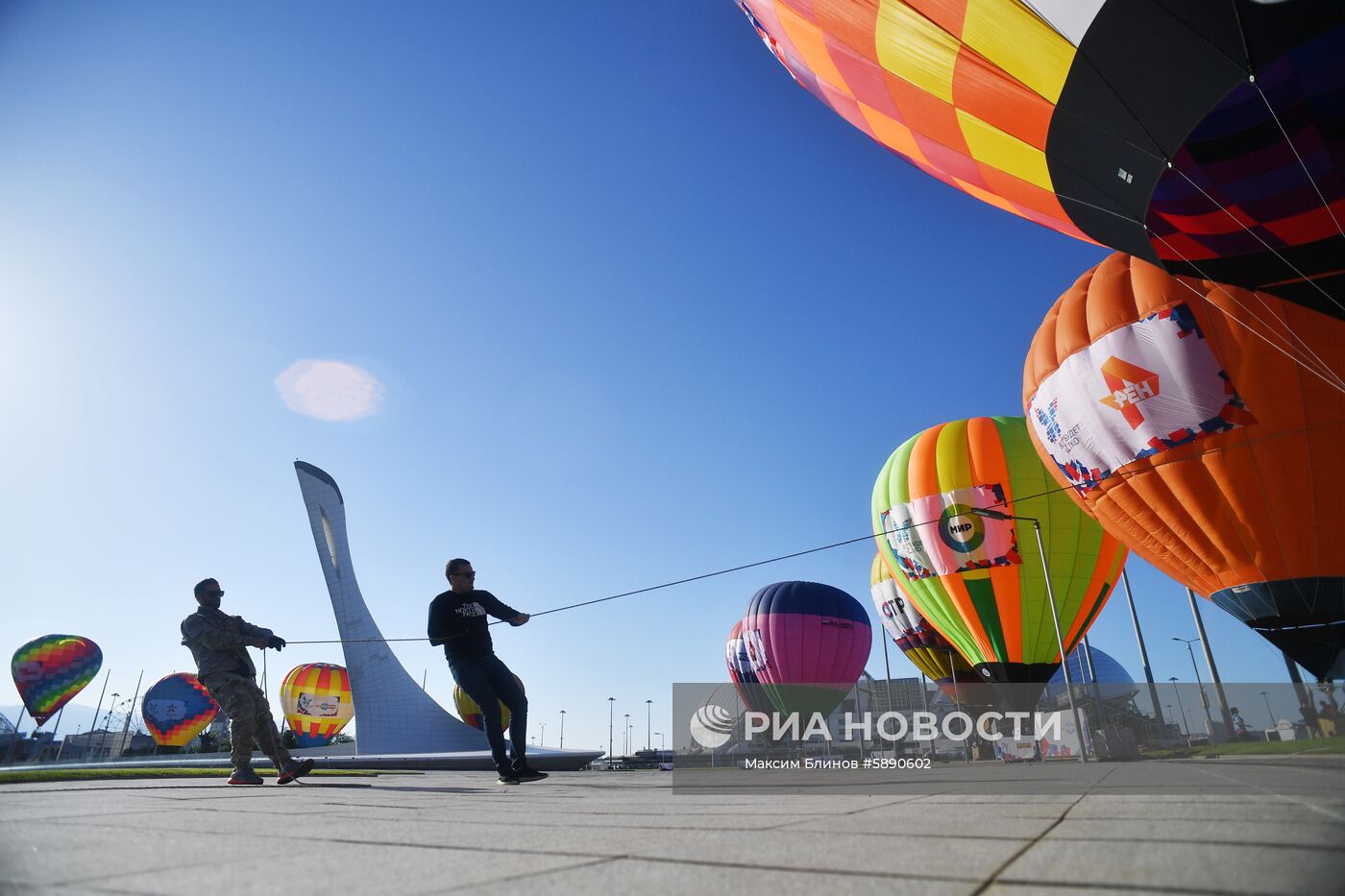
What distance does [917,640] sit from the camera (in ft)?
85.3

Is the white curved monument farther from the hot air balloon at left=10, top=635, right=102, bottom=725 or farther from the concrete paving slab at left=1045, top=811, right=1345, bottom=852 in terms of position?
the concrete paving slab at left=1045, top=811, right=1345, bottom=852

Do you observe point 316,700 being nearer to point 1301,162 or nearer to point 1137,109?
point 1137,109

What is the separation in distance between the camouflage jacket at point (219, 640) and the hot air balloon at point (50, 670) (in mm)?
52281

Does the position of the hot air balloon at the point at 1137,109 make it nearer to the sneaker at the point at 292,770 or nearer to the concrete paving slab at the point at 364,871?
the concrete paving slab at the point at 364,871

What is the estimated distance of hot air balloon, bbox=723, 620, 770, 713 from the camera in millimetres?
30641

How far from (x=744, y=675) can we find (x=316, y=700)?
2750cm

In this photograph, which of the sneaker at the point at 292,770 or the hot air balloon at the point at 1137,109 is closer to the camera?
the sneaker at the point at 292,770

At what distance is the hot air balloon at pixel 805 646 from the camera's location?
2870cm

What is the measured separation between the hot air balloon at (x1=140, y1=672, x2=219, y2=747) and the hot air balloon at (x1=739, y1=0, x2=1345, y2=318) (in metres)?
54.9

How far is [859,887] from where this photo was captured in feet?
4.03

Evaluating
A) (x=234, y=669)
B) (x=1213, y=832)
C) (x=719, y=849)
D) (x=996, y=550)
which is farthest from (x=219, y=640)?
(x=996, y=550)

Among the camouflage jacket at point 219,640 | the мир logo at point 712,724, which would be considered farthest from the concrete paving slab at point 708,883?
the мир logo at point 712,724

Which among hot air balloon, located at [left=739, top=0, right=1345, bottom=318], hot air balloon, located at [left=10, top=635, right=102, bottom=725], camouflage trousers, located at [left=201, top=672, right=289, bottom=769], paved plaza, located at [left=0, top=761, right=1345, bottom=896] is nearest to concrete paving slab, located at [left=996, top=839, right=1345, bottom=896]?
paved plaza, located at [left=0, top=761, right=1345, bottom=896]

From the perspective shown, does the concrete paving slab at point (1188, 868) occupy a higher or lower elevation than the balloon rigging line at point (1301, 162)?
lower
